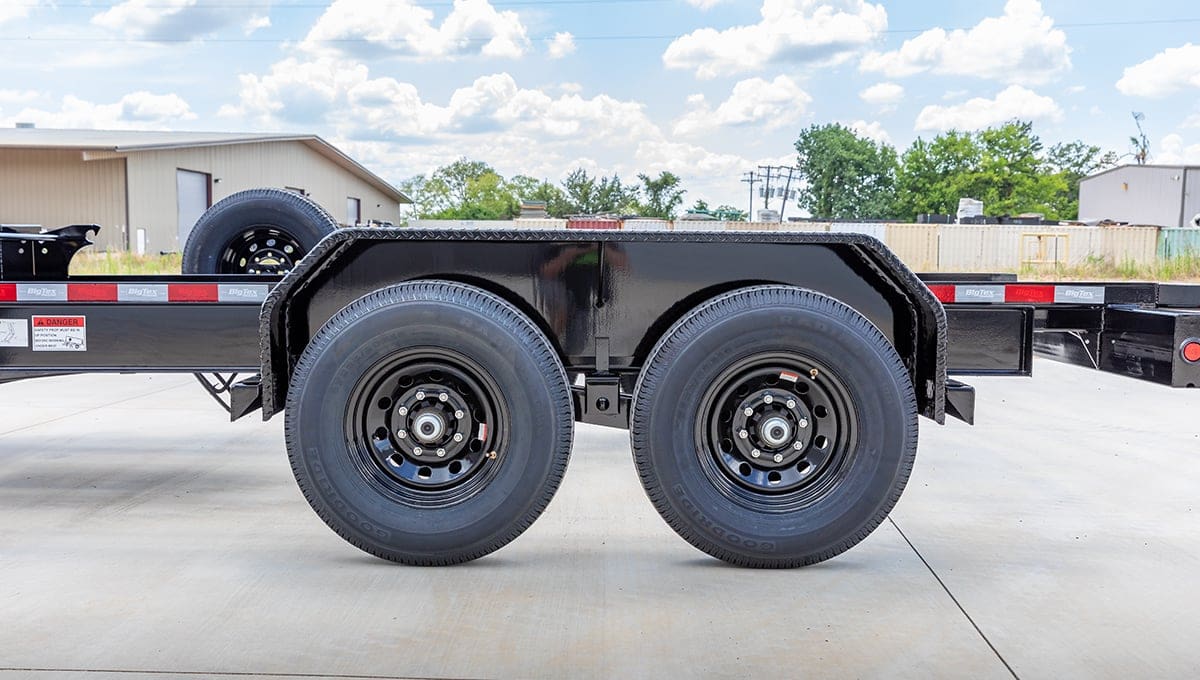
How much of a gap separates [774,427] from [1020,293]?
134 centimetres

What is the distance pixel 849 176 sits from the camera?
8162 cm

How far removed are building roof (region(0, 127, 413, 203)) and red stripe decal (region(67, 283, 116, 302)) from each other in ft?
79.9

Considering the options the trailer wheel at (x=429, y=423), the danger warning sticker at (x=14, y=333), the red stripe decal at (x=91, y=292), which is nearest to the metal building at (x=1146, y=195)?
the trailer wheel at (x=429, y=423)

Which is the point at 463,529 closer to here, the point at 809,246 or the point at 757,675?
the point at 757,675

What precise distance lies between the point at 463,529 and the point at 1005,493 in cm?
298

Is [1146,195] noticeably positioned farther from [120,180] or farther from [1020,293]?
[1020,293]

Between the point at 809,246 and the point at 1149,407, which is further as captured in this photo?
the point at 1149,407

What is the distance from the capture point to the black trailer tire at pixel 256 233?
5.50m

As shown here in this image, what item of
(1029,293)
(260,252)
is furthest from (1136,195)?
(260,252)

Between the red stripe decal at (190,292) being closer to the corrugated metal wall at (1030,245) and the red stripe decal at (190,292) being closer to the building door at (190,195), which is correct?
the building door at (190,195)

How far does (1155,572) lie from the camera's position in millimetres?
3844

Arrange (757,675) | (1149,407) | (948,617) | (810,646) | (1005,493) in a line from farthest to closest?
1. (1149,407)
2. (1005,493)
3. (948,617)
4. (810,646)
5. (757,675)

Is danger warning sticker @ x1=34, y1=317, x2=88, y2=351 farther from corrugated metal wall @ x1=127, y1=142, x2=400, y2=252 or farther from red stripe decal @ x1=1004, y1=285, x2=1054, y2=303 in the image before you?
corrugated metal wall @ x1=127, y1=142, x2=400, y2=252

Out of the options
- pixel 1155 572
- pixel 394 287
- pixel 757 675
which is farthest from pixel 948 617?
pixel 394 287
